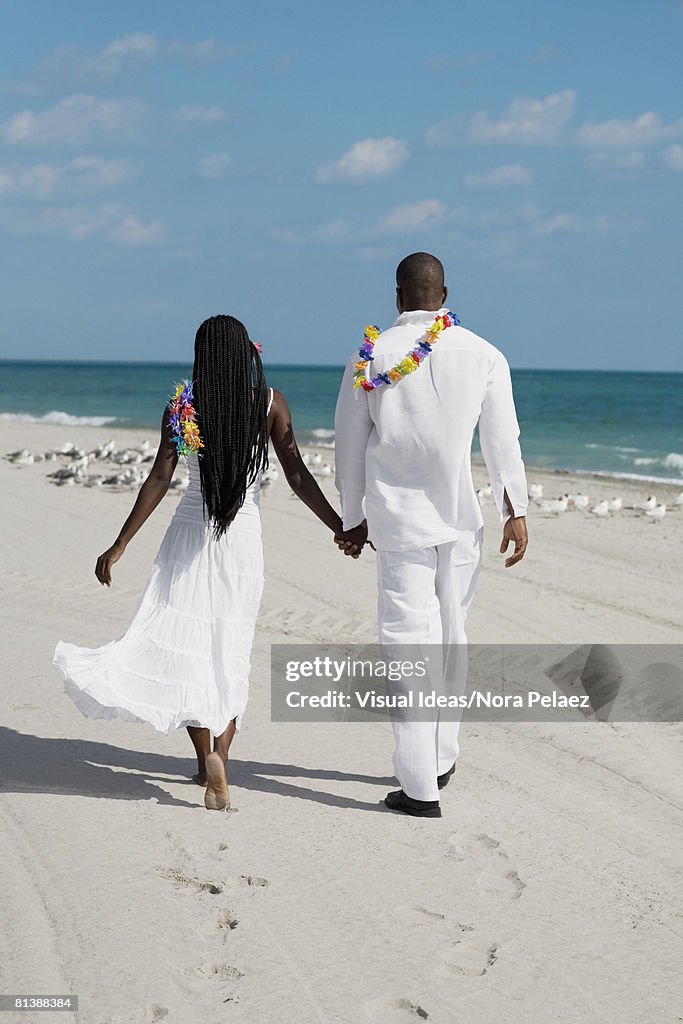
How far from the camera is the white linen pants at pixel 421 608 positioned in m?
4.35

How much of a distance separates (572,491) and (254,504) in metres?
12.1

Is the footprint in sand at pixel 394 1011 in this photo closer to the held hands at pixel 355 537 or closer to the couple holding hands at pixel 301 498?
the couple holding hands at pixel 301 498

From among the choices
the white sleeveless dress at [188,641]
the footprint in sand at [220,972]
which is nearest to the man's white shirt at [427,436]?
the white sleeveless dress at [188,641]

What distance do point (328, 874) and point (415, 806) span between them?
65 centimetres

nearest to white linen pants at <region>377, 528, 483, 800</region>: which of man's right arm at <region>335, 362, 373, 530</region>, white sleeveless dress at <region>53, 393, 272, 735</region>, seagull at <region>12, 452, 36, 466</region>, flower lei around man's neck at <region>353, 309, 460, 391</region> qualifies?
man's right arm at <region>335, 362, 373, 530</region>

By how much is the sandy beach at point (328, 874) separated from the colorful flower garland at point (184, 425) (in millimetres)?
1464

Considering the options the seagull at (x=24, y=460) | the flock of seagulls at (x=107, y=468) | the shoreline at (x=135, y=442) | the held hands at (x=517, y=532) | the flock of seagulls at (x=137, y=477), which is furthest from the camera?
the shoreline at (x=135, y=442)

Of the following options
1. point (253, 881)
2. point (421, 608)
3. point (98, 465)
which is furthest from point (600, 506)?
point (253, 881)

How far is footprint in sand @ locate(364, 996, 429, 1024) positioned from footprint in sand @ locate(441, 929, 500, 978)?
21 centimetres

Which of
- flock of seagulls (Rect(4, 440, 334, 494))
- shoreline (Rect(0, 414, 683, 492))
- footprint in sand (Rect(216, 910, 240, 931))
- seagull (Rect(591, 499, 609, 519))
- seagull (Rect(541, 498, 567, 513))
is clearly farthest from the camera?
shoreline (Rect(0, 414, 683, 492))

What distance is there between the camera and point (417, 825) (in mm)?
4340

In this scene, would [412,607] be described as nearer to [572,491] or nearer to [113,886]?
[113,886]

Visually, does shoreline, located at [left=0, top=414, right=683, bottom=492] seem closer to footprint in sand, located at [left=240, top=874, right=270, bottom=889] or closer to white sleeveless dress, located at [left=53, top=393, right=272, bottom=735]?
white sleeveless dress, located at [left=53, top=393, right=272, bottom=735]

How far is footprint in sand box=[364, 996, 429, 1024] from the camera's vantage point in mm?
2996
